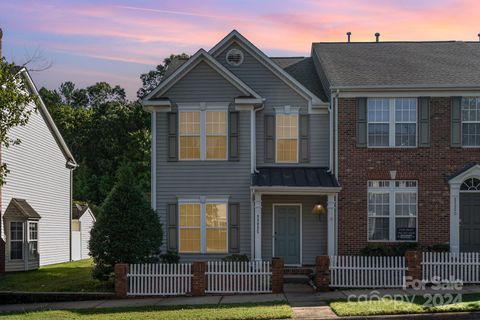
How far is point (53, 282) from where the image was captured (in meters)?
22.7

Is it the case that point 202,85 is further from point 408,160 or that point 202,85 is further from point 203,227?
point 408,160

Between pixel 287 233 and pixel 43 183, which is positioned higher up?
pixel 43 183

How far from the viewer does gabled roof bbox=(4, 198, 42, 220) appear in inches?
1096

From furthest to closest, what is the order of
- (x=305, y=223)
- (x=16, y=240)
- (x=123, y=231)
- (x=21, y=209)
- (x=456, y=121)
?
(x=16, y=240), (x=21, y=209), (x=305, y=223), (x=456, y=121), (x=123, y=231)

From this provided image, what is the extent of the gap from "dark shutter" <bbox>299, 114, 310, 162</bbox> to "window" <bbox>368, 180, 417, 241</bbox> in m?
2.52

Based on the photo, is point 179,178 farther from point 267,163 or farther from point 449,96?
point 449,96

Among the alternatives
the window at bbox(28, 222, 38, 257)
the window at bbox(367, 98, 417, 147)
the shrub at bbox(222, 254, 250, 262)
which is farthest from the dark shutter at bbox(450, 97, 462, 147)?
the window at bbox(28, 222, 38, 257)

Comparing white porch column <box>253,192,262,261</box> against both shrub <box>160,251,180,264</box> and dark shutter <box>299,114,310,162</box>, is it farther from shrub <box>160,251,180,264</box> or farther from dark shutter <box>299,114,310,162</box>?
shrub <box>160,251,180,264</box>

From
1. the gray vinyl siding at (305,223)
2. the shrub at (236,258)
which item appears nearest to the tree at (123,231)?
the shrub at (236,258)

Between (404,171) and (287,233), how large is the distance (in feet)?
14.8

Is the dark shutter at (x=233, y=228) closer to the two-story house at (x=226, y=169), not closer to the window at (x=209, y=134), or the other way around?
the two-story house at (x=226, y=169)

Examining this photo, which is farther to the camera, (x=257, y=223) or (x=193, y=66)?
(x=193, y=66)

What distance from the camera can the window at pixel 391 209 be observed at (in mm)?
23438

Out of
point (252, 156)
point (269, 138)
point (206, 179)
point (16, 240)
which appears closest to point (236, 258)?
point (206, 179)
